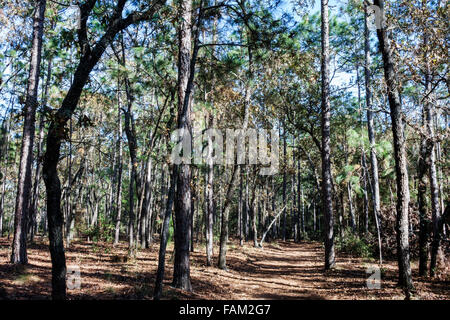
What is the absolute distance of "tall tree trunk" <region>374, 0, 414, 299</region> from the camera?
7895 millimetres

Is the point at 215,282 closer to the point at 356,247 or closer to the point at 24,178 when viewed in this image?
the point at 24,178

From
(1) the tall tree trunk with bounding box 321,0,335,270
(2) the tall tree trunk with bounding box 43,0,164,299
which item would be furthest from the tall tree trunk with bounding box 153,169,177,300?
(1) the tall tree trunk with bounding box 321,0,335,270

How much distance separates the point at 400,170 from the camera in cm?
820

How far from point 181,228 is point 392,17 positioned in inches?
306

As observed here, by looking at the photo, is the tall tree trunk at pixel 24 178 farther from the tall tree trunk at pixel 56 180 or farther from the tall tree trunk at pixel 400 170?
the tall tree trunk at pixel 400 170

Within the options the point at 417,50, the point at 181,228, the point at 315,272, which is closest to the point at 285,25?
the point at 417,50

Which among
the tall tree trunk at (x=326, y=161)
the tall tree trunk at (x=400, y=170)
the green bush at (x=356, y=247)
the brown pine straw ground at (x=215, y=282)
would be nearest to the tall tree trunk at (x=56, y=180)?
the brown pine straw ground at (x=215, y=282)

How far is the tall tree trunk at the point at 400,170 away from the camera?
7.89 m

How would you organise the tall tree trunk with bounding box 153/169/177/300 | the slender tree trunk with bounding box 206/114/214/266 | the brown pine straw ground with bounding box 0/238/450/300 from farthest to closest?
the slender tree trunk with bounding box 206/114/214/266 → the brown pine straw ground with bounding box 0/238/450/300 → the tall tree trunk with bounding box 153/169/177/300

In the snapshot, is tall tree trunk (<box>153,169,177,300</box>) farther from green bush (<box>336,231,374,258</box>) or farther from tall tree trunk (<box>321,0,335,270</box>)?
green bush (<box>336,231,374,258</box>)

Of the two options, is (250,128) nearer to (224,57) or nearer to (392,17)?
(224,57)

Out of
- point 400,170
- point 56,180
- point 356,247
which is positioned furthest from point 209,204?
point 356,247

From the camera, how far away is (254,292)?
9148 mm

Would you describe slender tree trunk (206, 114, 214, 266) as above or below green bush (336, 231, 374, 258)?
above
